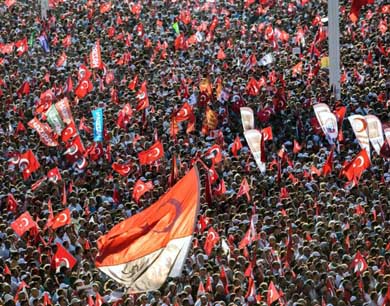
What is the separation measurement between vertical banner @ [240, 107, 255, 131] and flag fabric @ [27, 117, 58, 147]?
359 centimetres

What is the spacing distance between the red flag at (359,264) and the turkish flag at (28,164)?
7.51 metres

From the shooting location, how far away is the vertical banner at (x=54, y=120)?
91.4 ft

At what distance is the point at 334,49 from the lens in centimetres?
3119

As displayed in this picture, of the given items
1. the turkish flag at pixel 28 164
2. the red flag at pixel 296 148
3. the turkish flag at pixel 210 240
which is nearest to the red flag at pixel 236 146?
the red flag at pixel 296 148

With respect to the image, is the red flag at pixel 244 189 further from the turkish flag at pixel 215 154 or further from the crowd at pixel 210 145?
the turkish flag at pixel 215 154

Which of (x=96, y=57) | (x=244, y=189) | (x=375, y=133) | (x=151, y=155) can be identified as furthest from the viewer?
(x=96, y=57)

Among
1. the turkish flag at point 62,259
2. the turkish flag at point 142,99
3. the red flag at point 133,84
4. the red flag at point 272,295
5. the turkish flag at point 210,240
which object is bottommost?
the red flag at point 133,84

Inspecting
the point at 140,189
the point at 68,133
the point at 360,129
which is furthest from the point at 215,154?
the point at 68,133

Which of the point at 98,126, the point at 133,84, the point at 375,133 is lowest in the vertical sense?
the point at 133,84

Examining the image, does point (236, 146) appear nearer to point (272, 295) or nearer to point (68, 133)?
point (68, 133)

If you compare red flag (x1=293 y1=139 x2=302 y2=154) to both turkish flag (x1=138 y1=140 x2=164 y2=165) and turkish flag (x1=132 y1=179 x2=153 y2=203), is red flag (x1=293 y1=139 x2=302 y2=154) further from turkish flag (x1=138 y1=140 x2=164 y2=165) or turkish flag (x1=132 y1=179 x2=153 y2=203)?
turkish flag (x1=132 y1=179 x2=153 y2=203)

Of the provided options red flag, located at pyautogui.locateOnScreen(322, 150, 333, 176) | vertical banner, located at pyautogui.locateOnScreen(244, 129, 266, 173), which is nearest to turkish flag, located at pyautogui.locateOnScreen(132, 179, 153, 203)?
vertical banner, located at pyautogui.locateOnScreen(244, 129, 266, 173)

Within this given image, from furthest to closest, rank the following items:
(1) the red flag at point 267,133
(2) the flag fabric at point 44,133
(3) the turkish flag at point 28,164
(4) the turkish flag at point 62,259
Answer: (1) the red flag at point 267,133 < (2) the flag fabric at point 44,133 < (3) the turkish flag at point 28,164 < (4) the turkish flag at point 62,259

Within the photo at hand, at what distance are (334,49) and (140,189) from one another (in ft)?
25.5
